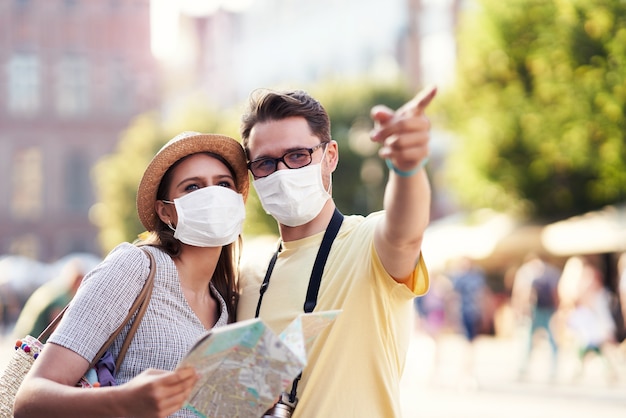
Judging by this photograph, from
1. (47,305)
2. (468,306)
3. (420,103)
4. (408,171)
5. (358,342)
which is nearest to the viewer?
(420,103)

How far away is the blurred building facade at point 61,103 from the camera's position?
52688mm

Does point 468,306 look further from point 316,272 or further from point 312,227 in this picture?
point 316,272

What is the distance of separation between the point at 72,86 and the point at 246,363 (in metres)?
53.6

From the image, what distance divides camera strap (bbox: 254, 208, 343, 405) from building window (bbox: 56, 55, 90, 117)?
5210 centimetres

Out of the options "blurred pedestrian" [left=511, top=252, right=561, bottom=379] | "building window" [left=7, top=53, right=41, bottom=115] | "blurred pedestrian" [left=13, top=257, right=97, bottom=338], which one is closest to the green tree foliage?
"blurred pedestrian" [left=511, top=252, right=561, bottom=379]

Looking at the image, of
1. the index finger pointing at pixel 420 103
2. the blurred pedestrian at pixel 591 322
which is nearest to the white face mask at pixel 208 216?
the index finger pointing at pixel 420 103

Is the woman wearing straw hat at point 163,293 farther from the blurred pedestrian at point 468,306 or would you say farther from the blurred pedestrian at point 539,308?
the blurred pedestrian at point 539,308

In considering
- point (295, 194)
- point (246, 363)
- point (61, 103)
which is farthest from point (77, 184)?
point (246, 363)

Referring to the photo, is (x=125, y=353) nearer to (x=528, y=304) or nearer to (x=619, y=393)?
(x=619, y=393)

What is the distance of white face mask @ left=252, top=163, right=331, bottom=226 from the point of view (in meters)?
3.58

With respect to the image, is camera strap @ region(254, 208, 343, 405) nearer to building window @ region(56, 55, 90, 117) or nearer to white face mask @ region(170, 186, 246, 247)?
white face mask @ region(170, 186, 246, 247)

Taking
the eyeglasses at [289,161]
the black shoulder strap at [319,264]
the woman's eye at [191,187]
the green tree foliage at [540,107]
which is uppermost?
the eyeglasses at [289,161]

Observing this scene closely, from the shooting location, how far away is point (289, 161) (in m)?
3.63

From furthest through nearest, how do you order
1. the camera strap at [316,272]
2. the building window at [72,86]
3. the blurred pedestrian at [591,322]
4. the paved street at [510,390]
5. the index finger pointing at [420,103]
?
the building window at [72,86] < the blurred pedestrian at [591,322] < the paved street at [510,390] < the camera strap at [316,272] < the index finger pointing at [420,103]
